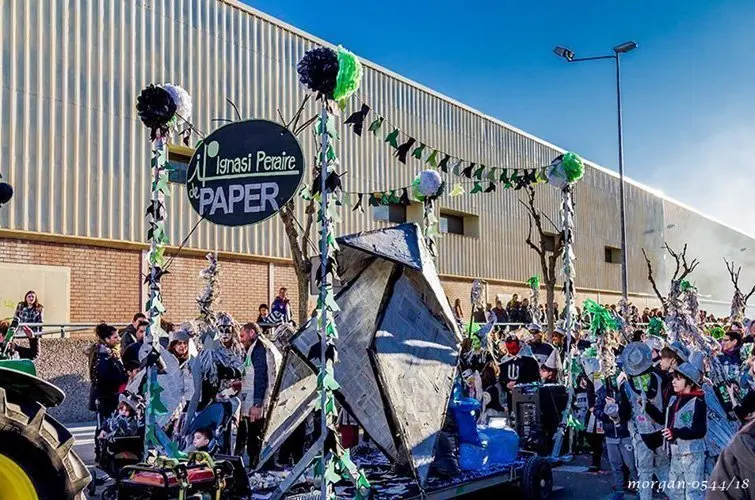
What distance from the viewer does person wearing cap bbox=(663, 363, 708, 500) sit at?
6.88 meters

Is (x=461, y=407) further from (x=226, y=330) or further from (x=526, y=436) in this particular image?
(x=226, y=330)

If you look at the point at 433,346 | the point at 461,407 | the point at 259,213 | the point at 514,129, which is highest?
the point at 514,129

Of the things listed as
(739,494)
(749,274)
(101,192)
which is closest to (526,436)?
(739,494)

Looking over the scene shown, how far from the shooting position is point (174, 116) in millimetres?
7926

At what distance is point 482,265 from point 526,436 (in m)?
19.9

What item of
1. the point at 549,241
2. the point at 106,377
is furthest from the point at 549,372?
the point at 549,241

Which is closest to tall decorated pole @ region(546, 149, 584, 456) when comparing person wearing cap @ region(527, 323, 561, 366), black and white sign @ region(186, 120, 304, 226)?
person wearing cap @ region(527, 323, 561, 366)

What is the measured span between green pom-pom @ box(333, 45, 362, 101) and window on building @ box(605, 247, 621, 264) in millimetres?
35987

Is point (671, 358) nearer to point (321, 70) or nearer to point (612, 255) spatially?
point (321, 70)

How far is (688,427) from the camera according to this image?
271 inches

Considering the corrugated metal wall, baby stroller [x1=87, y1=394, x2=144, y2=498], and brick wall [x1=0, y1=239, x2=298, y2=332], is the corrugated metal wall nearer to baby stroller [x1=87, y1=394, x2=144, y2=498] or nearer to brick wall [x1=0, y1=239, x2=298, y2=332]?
brick wall [x1=0, y1=239, x2=298, y2=332]

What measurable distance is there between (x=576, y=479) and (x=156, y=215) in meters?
6.22

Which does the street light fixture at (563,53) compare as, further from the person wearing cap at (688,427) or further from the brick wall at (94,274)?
the person wearing cap at (688,427)

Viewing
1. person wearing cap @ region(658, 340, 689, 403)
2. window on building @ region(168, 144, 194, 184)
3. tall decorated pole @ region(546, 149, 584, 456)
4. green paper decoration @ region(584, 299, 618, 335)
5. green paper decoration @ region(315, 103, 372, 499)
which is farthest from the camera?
window on building @ region(168, 144, 194, 184)
